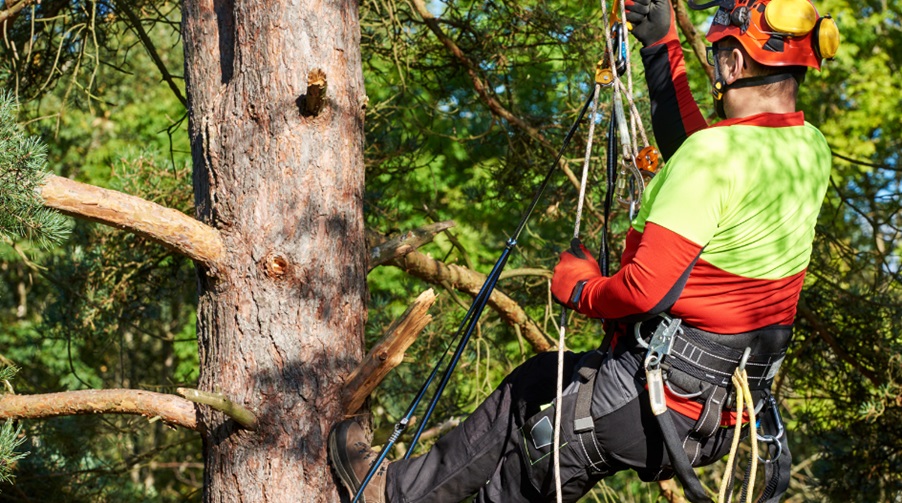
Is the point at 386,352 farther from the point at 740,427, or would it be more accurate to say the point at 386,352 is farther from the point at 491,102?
the point at 491,102

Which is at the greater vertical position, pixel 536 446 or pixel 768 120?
pixel 768 120

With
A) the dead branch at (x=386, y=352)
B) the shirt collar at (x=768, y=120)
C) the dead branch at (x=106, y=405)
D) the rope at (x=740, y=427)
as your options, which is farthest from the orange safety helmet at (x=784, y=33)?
the dead branch at (x=106, y=405)

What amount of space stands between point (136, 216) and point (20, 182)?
32 cm

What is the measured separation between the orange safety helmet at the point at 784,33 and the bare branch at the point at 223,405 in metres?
1.70

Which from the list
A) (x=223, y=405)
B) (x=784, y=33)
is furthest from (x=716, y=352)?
(x=223, y=405)

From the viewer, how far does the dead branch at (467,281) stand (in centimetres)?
402

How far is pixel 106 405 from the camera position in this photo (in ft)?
8.80

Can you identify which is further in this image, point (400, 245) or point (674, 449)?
point (400, 245)

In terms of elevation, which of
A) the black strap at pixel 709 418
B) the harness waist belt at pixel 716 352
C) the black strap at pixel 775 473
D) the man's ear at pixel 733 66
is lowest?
the black strap at pixel 775 473

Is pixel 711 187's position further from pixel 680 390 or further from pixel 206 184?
pixel 206 184

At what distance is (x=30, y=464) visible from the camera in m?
4.95

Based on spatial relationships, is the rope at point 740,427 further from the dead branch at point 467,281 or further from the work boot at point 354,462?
the dead branch at point 467,281

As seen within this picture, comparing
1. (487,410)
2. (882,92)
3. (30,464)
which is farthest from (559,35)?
(882,92)

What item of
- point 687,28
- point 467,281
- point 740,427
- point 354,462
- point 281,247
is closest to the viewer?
point 740,427
